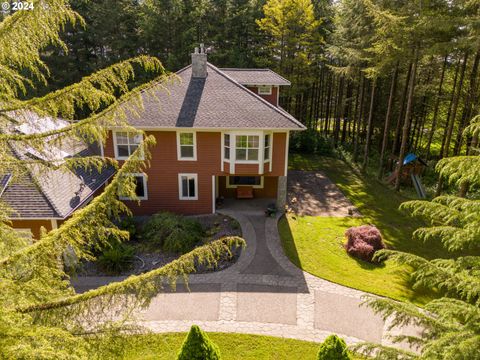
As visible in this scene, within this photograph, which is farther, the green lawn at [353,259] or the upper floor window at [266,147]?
the upper floor window at [266,147]

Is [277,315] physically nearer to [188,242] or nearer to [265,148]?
[188,242]

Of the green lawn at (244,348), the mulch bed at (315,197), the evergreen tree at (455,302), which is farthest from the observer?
the mulch bed at (315,197)

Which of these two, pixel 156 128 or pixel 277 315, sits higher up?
pixel 156 128

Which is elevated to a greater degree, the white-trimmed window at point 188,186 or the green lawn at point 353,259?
the white-trimmed window at point 188,186

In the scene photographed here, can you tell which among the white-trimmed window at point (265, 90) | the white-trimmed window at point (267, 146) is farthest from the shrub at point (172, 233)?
the white-trimmed window at point (265, 90)

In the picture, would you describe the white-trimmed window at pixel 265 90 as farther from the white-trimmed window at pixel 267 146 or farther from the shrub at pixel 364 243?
the shrub at pixel 364 243

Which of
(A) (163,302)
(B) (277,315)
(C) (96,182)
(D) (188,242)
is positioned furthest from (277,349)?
(C) (96,182)
